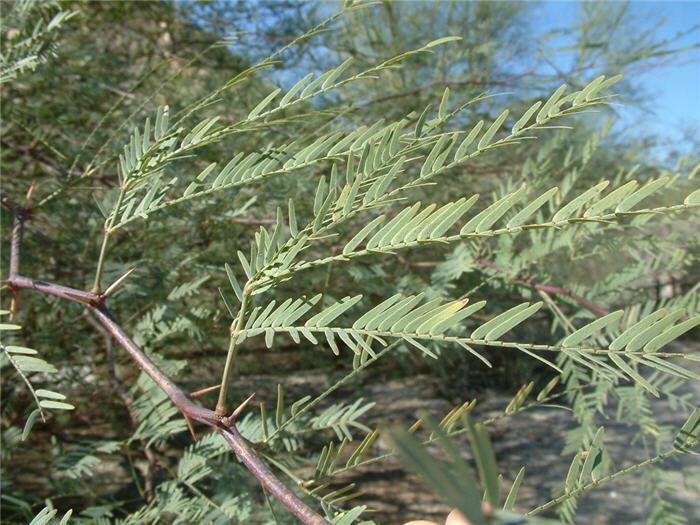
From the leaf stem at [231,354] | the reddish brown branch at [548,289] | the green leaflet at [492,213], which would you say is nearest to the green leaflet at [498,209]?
the green leaflet at [492,213]

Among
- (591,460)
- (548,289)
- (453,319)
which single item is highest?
(453,319)

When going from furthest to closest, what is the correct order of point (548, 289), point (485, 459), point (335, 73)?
point (548, 289) → point (335, 73) → point (485, 459)

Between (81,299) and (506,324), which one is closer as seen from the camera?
(506,324)

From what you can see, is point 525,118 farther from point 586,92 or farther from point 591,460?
point 591,460

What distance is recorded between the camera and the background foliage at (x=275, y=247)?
266mm

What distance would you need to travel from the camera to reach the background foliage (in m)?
0.27

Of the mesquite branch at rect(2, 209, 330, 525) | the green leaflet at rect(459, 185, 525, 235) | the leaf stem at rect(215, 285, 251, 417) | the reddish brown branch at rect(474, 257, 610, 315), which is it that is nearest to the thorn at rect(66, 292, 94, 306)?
the mesquite branch at rect(2, 209, 330, 525)

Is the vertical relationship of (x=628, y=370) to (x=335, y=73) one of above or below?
below

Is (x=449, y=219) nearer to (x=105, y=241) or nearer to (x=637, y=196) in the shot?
(x=637, y=196)

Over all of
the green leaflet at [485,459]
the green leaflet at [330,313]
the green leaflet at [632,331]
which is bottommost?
the green leaflet at [632,331]

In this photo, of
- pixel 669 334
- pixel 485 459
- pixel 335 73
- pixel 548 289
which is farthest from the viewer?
pixel 548 289

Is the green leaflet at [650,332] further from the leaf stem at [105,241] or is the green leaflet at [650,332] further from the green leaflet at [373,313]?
the leaf stem at [105,241]

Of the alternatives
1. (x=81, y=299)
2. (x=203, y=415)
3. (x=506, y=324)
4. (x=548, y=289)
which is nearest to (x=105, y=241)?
(x=81, y=299)

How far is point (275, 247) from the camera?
0.88ft
